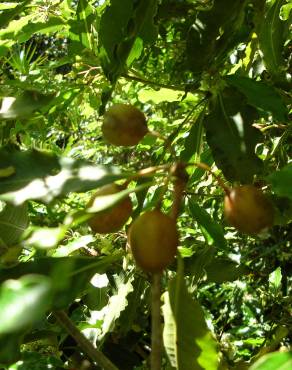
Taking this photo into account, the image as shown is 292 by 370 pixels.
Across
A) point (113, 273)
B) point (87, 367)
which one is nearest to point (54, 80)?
point (113, 273)

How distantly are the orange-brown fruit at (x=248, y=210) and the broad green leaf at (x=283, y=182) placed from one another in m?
0.07

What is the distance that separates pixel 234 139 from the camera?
1182mm

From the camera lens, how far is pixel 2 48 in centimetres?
172

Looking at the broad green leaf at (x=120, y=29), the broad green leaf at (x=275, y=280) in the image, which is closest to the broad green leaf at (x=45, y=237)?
the broad green leaf at (x=120, y=29)

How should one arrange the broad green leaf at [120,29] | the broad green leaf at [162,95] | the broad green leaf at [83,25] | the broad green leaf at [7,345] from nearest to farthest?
the broad green leaf at [7,345]
the broad green leaf at [120,29]
the broad green leaf at [83,25]
the broad green leaf at [162,95]

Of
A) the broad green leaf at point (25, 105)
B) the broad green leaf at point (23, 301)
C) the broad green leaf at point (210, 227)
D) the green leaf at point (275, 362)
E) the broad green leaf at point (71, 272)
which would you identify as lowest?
the broad green leaf at point (210, 227)

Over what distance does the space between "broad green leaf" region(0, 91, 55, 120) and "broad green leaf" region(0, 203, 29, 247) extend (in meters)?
0.27

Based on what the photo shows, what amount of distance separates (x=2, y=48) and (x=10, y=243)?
81 cm

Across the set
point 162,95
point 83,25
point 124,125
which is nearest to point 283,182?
point 124,125

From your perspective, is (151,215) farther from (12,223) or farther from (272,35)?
(272,35)

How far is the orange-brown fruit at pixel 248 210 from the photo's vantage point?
2.76ft

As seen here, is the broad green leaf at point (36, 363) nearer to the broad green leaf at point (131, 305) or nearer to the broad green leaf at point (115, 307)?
the broad green leaf at point (115, 307)

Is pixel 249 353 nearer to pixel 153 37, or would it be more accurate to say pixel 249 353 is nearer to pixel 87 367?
pixel 87 367

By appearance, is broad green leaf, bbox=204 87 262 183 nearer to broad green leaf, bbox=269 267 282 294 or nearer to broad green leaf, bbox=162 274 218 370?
broad green leaf, bbox=162 274 218 370
